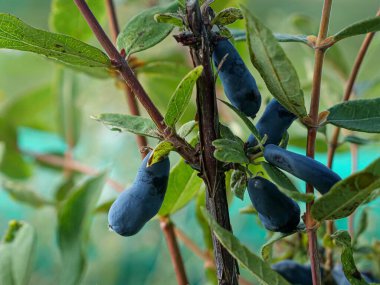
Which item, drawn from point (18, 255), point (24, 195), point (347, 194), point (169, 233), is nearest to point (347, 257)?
point (347, 194)

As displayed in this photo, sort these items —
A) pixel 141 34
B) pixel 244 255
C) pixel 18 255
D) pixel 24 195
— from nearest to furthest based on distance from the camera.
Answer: pixel 244 255, pixel 141 34, pixel 18 255, pixel 24 195

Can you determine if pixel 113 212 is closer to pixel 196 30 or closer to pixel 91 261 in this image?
pixel 196 30

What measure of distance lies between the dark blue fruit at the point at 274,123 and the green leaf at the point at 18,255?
250mm

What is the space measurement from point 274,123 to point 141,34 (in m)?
0.12

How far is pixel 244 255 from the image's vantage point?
0.27 meters

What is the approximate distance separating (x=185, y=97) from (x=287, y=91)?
0.16ft

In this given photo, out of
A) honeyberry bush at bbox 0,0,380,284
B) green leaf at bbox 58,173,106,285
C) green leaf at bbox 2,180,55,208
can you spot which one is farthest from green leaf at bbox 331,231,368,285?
green leaf at bbox 2,180,55,208

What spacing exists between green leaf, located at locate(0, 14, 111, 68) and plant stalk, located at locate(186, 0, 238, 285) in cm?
7

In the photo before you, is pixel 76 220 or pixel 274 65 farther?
pixel 76 220

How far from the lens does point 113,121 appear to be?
32 cm

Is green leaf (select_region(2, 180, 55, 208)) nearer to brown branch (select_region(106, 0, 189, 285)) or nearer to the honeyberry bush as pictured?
the honeyberry bush

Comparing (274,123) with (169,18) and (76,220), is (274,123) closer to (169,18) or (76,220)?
(169,18)

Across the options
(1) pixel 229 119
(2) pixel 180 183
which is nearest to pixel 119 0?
(1) pixel 229 119

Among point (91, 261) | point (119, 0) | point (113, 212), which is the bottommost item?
point (91, 261)
